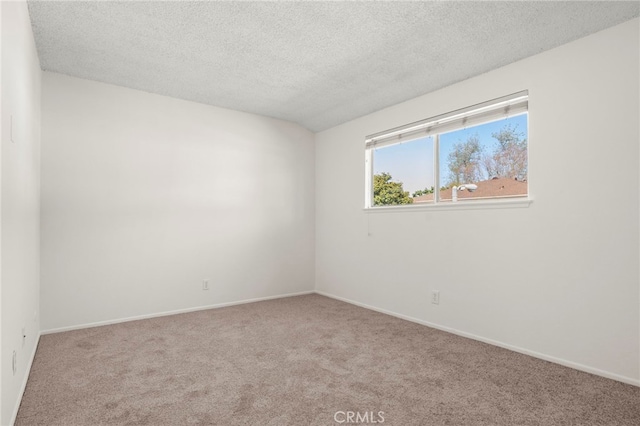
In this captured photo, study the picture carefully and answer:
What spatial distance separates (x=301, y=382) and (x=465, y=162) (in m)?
2.52

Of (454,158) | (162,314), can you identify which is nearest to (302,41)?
(454,158)

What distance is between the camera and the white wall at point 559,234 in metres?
2.29

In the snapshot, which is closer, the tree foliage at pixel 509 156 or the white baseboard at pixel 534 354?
the white baseboard at pixel 534 354

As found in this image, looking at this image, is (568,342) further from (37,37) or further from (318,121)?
(37,37)

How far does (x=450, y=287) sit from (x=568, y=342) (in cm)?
100

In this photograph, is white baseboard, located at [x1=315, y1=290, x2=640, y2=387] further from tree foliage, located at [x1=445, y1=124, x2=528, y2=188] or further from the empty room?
tree foliage, located at [x1=445, y1=124, x2=528, y2=188]

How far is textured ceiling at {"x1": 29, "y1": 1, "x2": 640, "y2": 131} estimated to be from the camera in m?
2.26

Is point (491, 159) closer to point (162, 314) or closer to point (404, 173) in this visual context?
point (404, 173)

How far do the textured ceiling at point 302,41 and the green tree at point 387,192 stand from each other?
972 millimetres

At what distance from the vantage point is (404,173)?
4.05m

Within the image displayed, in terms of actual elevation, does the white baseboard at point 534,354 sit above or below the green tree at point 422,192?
below

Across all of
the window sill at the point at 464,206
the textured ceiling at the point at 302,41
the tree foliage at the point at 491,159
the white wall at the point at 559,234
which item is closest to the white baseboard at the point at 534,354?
the white wall at the point at 559,234

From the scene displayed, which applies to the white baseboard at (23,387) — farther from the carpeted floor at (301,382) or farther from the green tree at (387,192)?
the green tree at (387,192)

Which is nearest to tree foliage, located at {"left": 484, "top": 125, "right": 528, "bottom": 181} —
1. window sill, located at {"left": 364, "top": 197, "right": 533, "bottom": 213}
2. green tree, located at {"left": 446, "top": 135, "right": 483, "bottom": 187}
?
green tree, located at {"left": 446, "top": 135, "right": 483, "bottom": 187}
